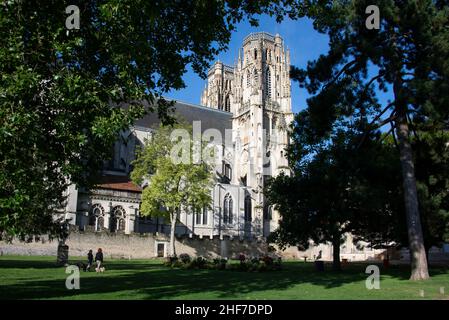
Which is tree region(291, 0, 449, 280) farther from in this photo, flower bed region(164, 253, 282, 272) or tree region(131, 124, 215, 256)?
tree region(131, 124, 215, 256)

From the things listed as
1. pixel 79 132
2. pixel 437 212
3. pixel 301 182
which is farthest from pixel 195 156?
pixel 79 132

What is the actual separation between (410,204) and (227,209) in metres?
42.8

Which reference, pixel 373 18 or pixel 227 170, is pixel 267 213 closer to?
pixel 227 170

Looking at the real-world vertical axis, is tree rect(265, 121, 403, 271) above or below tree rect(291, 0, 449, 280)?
below

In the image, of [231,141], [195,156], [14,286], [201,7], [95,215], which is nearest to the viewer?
[201,7]

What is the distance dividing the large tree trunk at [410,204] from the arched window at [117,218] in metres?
33.7

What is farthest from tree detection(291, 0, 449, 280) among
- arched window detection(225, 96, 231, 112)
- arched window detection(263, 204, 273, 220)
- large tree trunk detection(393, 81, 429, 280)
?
arched window detection(225, 96, 231, 112)

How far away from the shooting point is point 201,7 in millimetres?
12555

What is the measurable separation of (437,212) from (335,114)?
945 centimetres

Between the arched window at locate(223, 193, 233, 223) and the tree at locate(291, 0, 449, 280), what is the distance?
1607 inches

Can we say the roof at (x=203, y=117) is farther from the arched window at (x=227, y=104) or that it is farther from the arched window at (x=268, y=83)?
the arched window at (x=227, y=104)

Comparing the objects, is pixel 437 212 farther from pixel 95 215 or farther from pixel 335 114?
pixel 95 215

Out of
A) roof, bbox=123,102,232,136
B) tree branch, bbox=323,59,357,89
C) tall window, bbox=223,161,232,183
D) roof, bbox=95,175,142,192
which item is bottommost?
roof, bbox=95,175,142,192

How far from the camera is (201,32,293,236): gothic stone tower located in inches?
2505
